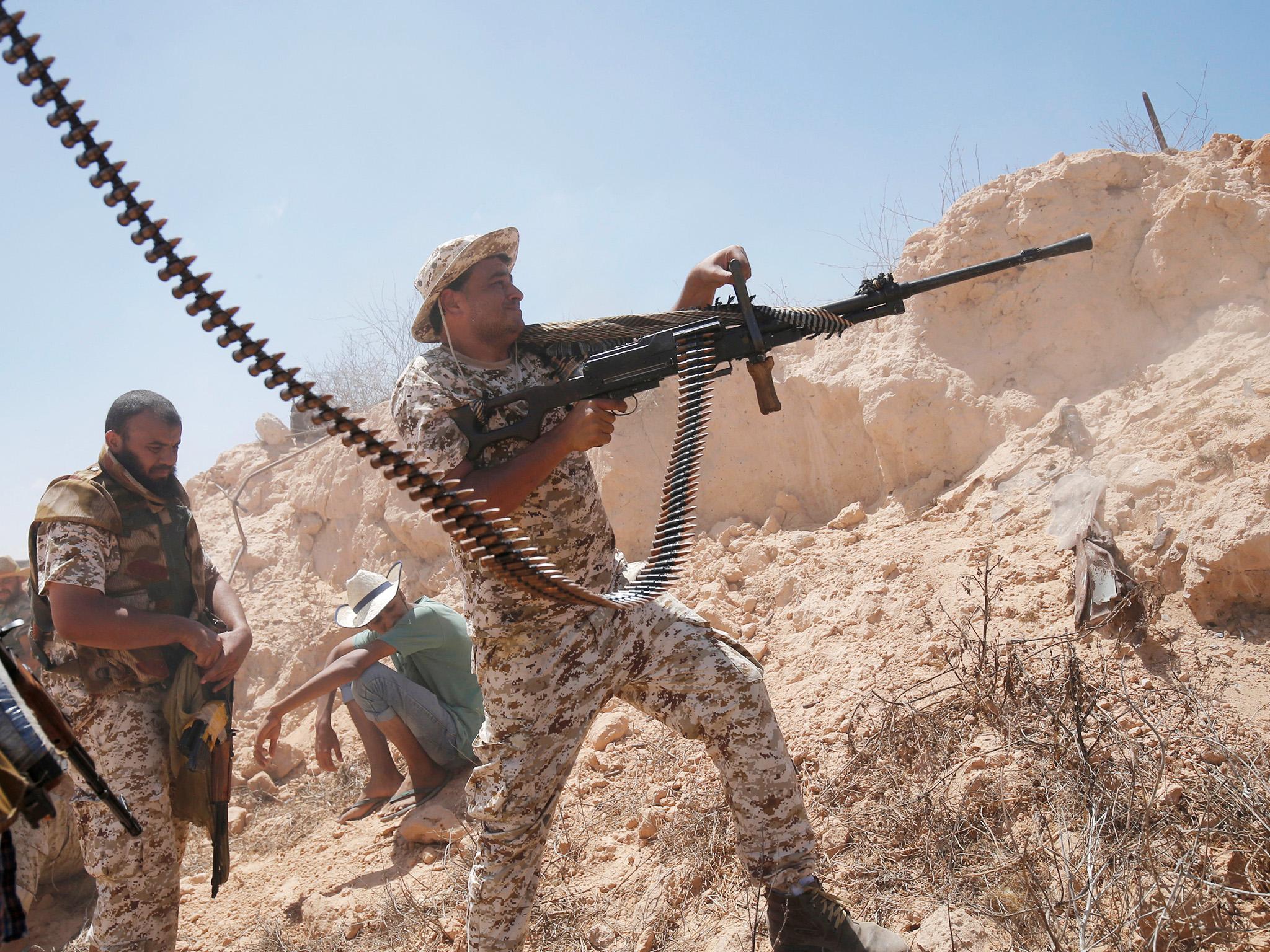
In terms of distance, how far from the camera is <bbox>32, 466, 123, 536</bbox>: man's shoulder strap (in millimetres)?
3699

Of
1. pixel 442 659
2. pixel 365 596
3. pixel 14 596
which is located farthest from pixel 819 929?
pixel 14 596

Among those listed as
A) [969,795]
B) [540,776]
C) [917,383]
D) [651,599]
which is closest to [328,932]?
[540,776]

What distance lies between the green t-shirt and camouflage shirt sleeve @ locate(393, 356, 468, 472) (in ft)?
9.92

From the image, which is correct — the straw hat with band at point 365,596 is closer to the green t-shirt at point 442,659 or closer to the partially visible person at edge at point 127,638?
the green t-shirt at point 442,659

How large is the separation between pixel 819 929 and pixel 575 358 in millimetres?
2223

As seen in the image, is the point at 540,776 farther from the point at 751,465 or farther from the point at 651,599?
the point at 751,465

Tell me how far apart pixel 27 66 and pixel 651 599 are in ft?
7.75

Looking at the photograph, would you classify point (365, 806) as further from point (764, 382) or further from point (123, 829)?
point (764, 382)

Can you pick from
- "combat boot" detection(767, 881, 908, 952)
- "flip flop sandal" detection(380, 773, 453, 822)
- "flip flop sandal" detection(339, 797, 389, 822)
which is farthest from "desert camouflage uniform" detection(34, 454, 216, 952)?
"combat boot" detection(767, 881, 908, 952)

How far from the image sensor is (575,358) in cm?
354

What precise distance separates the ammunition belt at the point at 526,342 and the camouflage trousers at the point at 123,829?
1803mm

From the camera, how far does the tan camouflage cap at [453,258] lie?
3.32 metres

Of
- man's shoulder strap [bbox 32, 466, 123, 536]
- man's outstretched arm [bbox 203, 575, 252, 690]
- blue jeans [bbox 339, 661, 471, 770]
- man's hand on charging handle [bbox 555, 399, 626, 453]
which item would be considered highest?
→ man's shoulder strap [bbox 32, 466, 123, 536]

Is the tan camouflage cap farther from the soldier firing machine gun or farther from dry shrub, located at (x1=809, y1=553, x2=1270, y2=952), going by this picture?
dry shrub, located at (x1=809, y1=553, x2=1270, y2=952)
